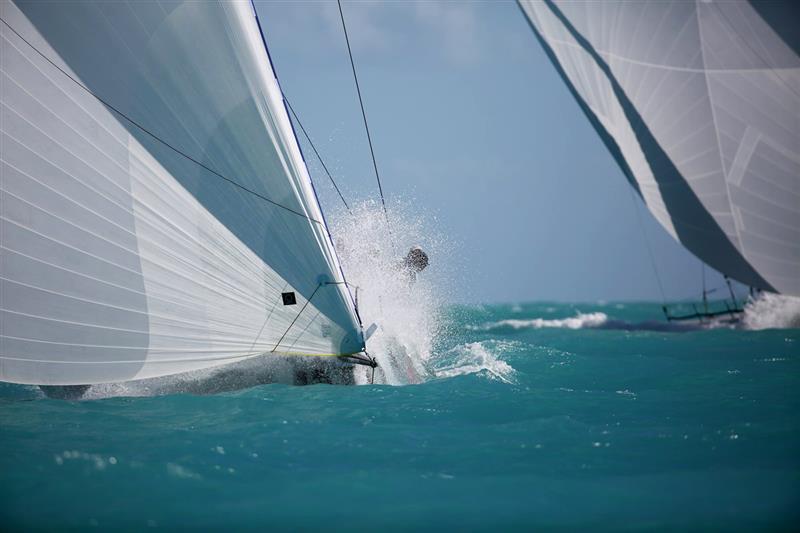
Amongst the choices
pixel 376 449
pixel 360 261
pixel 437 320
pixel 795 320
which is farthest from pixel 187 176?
pixel 795 320

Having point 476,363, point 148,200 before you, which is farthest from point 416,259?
point 148,200

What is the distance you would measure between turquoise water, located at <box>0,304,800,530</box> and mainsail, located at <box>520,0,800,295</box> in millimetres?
7246

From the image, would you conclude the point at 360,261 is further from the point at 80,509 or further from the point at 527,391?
the point at 80,509

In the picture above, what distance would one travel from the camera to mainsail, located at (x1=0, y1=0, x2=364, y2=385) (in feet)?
18.4

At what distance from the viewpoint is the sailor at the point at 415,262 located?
9650 mm

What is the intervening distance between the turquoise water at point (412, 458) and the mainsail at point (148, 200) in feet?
2.48

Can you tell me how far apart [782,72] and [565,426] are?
34.7 feet

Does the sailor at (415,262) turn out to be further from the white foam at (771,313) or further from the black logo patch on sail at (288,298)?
the white foam at (771,313)

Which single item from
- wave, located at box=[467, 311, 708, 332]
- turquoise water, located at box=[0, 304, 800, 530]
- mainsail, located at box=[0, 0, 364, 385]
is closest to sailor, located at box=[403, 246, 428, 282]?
turquoise water, located at box=[0, 304, 800, 530]

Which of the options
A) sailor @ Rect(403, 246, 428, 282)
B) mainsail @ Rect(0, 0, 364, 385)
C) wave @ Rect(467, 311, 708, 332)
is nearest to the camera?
mainsail @ Rect(0, 0, 364, 385)

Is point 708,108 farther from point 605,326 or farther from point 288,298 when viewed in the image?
point 605,326

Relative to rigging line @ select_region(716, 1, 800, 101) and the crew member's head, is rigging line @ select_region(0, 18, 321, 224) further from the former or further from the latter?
rigging line @ select_region(716, 1, 800, 101)

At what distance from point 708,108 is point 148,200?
12.2 m

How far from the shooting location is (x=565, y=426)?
5.30 meters
